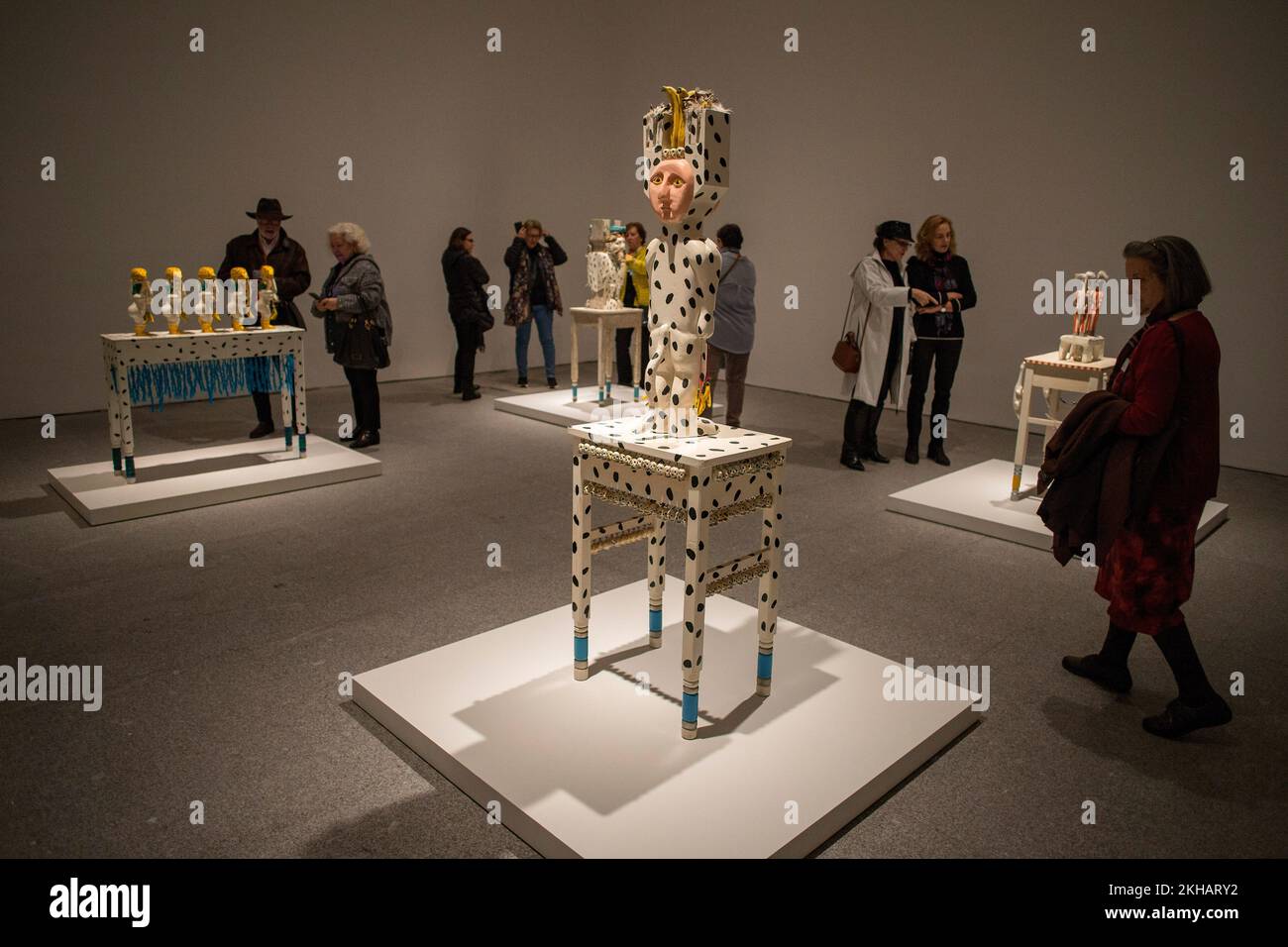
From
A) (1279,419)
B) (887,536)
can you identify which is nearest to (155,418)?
(887,536)

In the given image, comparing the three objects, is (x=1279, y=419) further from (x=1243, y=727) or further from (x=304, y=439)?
(x=304, y=439)

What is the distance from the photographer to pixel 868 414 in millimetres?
6035

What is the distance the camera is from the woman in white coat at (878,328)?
5.55 m

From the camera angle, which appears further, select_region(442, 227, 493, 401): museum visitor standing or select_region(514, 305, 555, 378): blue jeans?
select_region(514, 305, 555, 378): blue jeans

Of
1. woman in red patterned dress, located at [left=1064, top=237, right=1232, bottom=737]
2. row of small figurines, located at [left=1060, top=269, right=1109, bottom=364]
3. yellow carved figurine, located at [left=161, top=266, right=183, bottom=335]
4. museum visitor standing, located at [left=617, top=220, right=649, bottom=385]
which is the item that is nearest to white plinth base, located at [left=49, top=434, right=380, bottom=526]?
yellow carved figurine, located at [left=161, top=266, right=183, bottom=335]

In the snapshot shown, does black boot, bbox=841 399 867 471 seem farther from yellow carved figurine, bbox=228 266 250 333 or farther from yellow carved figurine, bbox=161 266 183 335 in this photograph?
yellow carved figurine, bbox=161 266 183 335

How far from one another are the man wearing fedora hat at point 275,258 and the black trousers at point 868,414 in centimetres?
361

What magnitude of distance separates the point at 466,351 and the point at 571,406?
4.00 feet

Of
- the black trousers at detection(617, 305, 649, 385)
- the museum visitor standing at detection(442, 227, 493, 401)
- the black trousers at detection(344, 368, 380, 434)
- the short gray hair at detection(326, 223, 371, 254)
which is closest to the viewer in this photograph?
the short gray hair at detection(326, 223, 371, 254)

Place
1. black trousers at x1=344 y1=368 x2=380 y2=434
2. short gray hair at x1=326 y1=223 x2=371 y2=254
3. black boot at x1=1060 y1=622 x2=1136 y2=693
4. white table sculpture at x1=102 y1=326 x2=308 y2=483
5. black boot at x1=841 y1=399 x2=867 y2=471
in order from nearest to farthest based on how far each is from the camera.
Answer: black boot at x1=1060 y1=622 x2=1136 y2=693, white table sculpture at x1=102 y1=326 x2=308 y2=483, short gray hair at x1=326 y1=223 x2=371 y2=254, black boot at x1=841 y1=399 x2=867 y2=471, black trousers at x1=344 y1=368 x2=380 y2=434

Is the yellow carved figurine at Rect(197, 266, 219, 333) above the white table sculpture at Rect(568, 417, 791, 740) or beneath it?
above

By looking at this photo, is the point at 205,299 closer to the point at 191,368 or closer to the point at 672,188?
the point at 191,368

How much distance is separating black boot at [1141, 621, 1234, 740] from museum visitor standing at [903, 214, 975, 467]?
310 cm

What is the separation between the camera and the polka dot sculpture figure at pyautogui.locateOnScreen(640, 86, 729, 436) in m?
2.65
